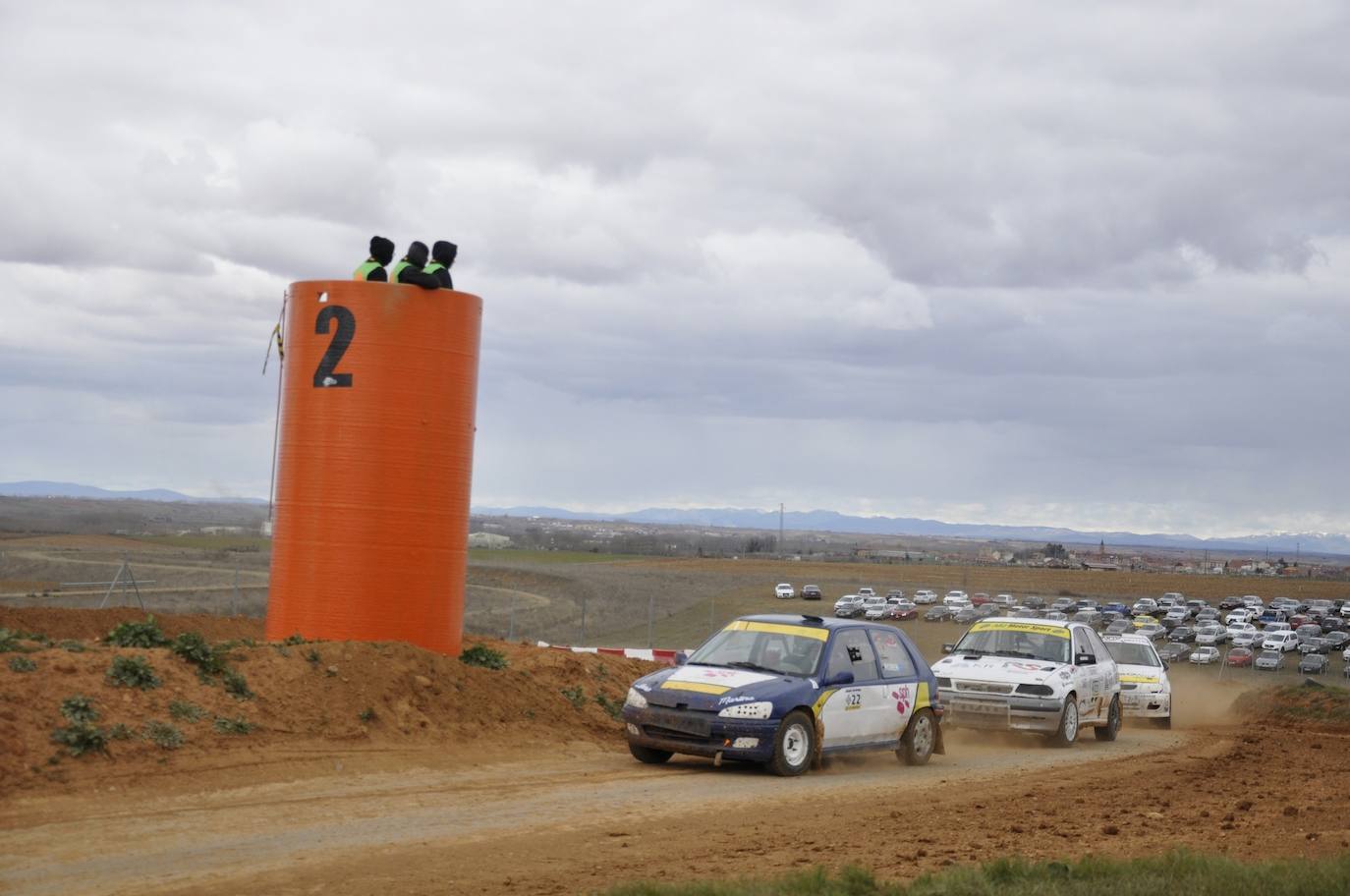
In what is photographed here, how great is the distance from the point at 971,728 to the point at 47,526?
78517mm

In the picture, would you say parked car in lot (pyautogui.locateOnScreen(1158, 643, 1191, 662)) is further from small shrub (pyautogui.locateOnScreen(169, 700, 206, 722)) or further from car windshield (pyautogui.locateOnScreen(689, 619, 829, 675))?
small shrub (pyautogui.locateOnScreen(169, 700, 206, 722))

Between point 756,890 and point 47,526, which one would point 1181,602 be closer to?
point 47,526

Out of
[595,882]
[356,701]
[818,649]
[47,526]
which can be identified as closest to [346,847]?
[595,882]

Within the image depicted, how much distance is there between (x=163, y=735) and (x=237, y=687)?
1.25 metres

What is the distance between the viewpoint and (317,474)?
1398cm

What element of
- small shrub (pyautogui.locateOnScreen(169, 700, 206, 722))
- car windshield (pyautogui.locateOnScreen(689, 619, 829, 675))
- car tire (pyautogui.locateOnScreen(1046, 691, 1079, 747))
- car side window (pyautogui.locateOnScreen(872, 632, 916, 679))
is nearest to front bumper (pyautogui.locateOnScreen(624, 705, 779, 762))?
car windshield (pyautogui.locateOnScreen(689, 619, 829, 675))

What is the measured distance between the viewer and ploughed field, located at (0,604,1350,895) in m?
8.20

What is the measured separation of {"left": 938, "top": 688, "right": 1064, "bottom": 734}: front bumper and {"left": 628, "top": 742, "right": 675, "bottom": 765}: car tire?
18.0ft

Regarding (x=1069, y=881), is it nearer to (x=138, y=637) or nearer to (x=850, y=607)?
(x=138, y=637)

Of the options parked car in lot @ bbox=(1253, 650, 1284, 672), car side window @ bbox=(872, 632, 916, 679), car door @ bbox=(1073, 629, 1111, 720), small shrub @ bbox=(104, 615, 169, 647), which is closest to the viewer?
small shrub @ bbox=(104, 615, 169, 647)

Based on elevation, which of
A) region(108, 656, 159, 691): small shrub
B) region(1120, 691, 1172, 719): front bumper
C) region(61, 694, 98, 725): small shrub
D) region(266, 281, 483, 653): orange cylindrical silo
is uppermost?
region(266, 281, 483, 653): orange cylindrical silo

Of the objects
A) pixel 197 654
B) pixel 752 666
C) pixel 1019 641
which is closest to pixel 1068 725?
pixel 1019 641

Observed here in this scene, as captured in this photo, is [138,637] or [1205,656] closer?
[138,637]

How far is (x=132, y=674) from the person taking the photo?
445 inches
